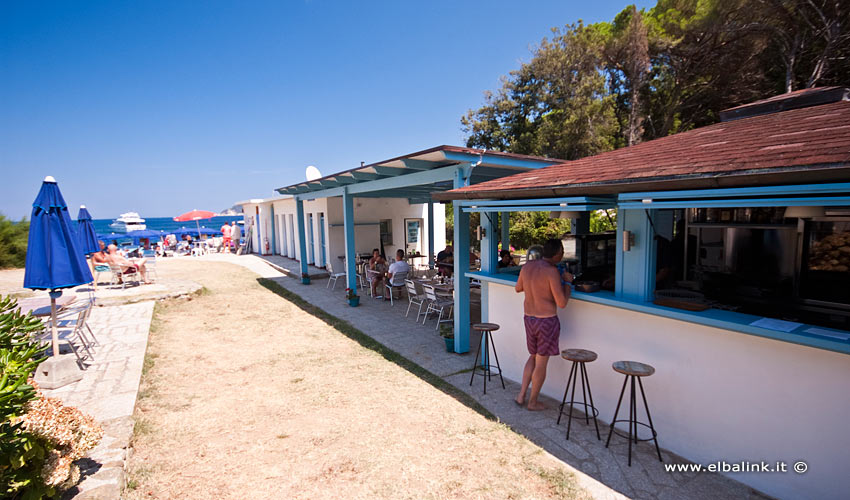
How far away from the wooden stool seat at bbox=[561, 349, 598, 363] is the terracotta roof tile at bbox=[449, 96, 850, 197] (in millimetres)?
1748

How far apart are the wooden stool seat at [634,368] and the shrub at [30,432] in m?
4.27

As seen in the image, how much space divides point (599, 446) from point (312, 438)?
291cm

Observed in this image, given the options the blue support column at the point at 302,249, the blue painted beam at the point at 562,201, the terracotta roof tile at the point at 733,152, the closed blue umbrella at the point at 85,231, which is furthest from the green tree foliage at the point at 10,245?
the terracotta roof tile at the point at 733,152

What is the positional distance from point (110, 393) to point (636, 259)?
6.53 m

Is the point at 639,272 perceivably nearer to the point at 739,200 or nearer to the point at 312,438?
the point at 739,200

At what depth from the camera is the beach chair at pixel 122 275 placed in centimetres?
1166

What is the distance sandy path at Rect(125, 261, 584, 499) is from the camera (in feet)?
10.8

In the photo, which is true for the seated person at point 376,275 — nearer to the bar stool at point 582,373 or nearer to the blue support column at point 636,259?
the bar stool at point 582,373

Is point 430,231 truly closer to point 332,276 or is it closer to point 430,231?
point 430,231

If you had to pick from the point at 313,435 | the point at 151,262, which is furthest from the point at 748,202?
the point at 151,262

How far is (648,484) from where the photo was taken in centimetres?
325

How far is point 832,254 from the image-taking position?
13.9ft

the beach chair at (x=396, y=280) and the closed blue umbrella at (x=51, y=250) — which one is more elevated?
the closed blue umbrella at (x=51, y=250)

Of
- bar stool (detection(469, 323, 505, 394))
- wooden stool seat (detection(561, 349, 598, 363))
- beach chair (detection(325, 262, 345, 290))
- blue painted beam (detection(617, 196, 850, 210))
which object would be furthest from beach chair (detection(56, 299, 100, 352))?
blue painted beam (detection(617, 196, 850, 210))
